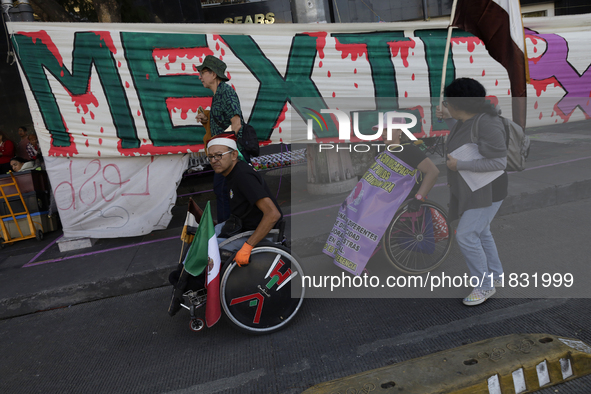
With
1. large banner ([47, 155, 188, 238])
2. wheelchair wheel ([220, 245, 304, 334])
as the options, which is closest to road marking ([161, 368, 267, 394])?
wheelchair wheel ([220, 245, 304, 334])

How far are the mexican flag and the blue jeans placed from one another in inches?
78.6

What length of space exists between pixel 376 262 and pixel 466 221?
128 cm

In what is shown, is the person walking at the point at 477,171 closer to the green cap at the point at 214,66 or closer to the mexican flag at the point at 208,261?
the mexican flag at the point at 208,261

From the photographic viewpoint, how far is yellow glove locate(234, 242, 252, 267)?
3.06 m

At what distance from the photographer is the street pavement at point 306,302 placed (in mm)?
2959

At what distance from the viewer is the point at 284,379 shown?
274 cm

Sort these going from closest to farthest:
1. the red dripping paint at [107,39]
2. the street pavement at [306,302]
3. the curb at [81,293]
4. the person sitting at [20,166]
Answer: the street pavement at [306,302] < the curb at [81,293] < the red dripping paint at [107,39] < the person sitting at [20,166]

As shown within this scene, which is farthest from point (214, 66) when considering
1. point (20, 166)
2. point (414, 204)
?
point (20, 166)

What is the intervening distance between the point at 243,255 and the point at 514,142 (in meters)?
2.34

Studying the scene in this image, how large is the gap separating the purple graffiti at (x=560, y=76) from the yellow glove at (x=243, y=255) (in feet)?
19.2

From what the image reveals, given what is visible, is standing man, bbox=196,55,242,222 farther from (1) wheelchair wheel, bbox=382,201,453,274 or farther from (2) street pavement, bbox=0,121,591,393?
(1) wheelchair wheel, bbox=382,201,453,274

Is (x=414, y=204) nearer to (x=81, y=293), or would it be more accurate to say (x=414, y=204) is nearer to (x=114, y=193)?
(x=81, y=293)

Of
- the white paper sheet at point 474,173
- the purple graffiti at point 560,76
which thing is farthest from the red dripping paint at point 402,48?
the white paper sheet at point 474,173

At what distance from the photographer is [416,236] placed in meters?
3.95
